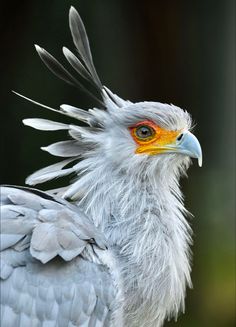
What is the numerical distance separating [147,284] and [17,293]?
57 centimetres

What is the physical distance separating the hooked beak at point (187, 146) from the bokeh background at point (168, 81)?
9.09 ft

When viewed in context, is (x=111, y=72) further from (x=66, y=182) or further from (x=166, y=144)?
(x=166, y=144)

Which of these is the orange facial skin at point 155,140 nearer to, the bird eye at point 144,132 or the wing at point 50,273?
the bird eye at point 144,132

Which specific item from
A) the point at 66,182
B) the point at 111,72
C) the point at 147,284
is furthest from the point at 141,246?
the point at 111,72

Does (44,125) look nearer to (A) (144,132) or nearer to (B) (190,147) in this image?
(A) (144,132)

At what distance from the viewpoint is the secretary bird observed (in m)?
2.78

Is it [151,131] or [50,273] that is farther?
[151,131]

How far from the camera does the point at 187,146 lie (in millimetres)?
3176

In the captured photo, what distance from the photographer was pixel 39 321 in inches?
109

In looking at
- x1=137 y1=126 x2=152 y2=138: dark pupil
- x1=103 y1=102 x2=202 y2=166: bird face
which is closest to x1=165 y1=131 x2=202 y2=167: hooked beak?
x1=103 y1=102 x2=202 y2=166: bird face

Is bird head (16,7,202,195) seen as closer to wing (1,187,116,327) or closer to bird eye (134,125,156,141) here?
bird eye (134,125,156,141)

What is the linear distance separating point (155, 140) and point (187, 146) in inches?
6.1

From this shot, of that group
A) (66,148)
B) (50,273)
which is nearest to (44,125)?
(66,148)

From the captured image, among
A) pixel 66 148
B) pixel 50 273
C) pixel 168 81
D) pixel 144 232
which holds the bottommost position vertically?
pixel 50 273
